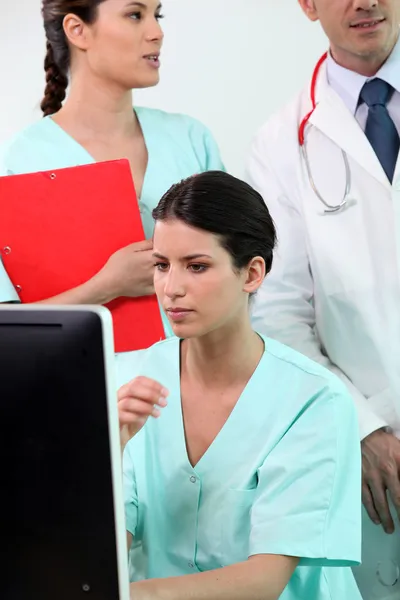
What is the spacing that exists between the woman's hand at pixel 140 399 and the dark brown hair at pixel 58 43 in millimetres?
848

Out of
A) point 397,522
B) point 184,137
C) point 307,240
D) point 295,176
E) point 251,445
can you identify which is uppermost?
point 184,137

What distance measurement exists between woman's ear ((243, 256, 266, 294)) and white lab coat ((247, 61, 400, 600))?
337 millimetres

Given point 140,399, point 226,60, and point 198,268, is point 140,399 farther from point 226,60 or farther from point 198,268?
point 226,60

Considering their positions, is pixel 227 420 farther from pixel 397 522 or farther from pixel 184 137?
pixel 184 137

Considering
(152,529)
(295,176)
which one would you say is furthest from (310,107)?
(152,529)

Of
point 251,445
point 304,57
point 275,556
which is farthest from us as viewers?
point 304,57

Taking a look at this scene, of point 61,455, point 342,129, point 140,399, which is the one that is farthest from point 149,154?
point 61,455

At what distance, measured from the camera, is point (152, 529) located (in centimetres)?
123

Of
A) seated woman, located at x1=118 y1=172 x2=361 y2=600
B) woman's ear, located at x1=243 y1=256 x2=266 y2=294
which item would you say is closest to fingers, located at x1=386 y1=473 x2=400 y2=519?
seated woman, located at x1=118 y1=172 x2=361 y2=600

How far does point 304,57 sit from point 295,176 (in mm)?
573

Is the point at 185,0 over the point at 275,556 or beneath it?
over

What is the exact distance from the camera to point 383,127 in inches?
64.2

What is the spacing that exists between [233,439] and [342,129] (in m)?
0.69

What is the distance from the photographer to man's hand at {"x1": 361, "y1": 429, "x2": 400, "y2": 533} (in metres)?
1.48
